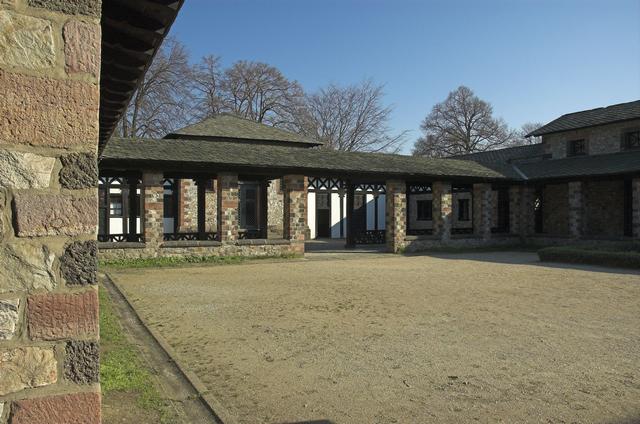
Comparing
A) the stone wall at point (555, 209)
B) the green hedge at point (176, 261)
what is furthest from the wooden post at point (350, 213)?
the stone wall at point (555, 209)

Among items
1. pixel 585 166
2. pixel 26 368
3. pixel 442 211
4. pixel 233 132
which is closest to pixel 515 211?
pixel 585 166

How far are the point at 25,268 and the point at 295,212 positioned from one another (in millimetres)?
15713

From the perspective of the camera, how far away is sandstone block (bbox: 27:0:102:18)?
86.9 inches

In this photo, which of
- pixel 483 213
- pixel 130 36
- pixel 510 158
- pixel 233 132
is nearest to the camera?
pixel 130 36

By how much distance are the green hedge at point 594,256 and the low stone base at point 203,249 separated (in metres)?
8.41

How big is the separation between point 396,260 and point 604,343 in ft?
37.2

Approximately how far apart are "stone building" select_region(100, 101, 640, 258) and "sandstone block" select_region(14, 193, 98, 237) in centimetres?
1355

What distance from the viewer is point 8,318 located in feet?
6.81

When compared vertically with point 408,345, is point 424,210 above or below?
Answer: above

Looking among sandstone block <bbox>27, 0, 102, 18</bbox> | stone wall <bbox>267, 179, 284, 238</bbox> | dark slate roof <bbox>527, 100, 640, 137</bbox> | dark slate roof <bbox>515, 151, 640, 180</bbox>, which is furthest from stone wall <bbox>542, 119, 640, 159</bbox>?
sandstone block <bbox>27, 0, 102, 18</bbox>

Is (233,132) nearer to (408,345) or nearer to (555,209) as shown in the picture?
(555,209)

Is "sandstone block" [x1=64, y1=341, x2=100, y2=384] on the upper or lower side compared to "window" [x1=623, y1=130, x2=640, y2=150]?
lower

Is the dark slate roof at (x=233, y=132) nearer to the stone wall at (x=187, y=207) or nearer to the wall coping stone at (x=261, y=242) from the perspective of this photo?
the stone wall at (x=187, y=207)

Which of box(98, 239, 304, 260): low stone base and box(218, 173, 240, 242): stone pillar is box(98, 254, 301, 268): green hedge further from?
box(218, 173, 240, 242): stone pillar
